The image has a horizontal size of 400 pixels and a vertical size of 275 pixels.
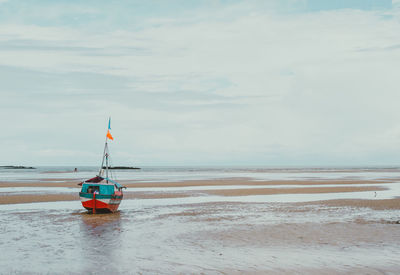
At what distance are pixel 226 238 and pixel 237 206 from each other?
39.5 ft

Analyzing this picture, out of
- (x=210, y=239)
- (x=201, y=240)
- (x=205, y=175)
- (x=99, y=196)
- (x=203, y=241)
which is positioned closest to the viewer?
(x=203, y=241)

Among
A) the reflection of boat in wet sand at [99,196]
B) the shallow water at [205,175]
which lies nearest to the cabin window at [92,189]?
the reflection of boat in wet sand at [99,196]

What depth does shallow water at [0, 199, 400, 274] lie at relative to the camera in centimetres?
1327

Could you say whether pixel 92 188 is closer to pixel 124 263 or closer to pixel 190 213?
pixel 190 213

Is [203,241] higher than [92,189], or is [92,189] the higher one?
[92,189]

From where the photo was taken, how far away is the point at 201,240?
17484mm

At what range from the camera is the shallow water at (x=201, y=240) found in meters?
→ 13.3

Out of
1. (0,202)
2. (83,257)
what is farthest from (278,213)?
(0,202)

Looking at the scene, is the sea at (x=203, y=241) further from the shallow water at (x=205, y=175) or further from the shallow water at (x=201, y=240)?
the shallow water at (x=205, y=175)

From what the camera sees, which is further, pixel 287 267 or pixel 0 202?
pixel 0 202

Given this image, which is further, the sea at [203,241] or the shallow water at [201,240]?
the shallow water at [201,240]

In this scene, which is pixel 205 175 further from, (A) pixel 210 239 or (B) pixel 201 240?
(B) pixel 201 240

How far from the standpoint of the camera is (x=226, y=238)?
700 inches

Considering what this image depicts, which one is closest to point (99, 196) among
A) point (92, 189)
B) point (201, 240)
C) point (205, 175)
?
point (92, 189)
